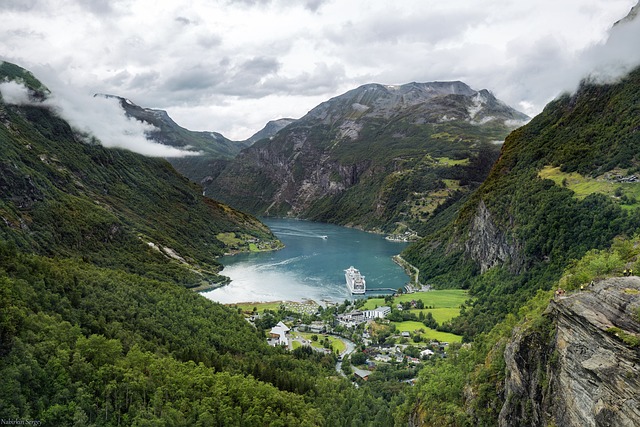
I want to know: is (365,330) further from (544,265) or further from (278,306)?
(544,265)

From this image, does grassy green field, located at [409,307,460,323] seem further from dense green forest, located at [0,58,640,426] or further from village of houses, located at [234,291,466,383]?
dense green forest, located at [0,58,640,426]

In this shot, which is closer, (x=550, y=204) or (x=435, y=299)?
(x=550, y=204)

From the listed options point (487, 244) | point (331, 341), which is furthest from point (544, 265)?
point (331, 341)

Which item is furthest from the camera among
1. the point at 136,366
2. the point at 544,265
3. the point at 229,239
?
the point at 229,239

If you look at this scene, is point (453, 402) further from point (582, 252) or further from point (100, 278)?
point (100, 278)

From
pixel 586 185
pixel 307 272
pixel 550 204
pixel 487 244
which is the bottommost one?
pixel 307 272

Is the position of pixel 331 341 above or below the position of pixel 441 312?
below

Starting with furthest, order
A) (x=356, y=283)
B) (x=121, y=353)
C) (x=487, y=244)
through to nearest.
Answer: (x=356, y=283)
(x=487, y=244)
(x=121, y=353)
